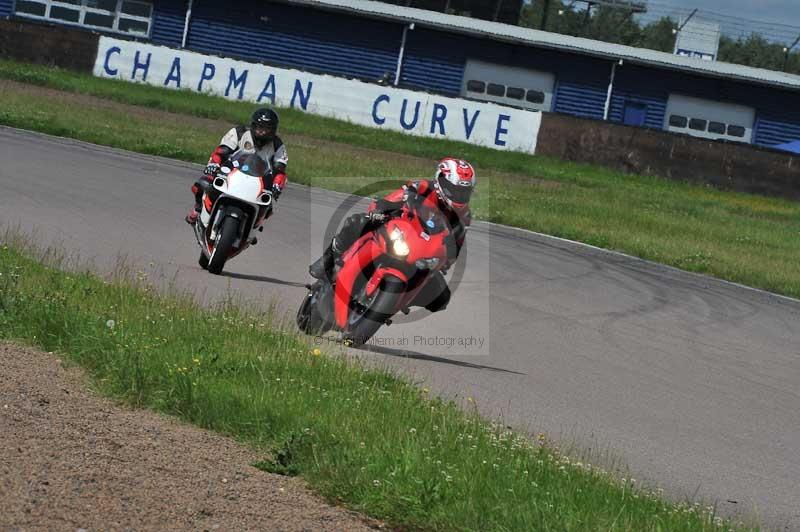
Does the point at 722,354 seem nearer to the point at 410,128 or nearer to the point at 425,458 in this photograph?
the point at 425,458

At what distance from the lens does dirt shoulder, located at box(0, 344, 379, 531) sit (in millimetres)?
4754

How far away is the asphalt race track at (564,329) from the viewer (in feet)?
25.5

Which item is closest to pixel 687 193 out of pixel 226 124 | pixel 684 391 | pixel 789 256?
pixel 789 256

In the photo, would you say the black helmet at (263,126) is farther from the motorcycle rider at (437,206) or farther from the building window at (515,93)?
the building window at (515,93)

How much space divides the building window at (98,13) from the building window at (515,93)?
41.3 feet

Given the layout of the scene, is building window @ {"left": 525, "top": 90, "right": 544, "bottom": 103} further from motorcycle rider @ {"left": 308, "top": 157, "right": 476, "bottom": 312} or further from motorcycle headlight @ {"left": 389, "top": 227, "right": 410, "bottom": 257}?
motorcycle headlight @ {"left": 389, "top": 227, "right": 410, "bottom": 257}

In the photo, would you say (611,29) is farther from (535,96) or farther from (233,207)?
(233,207)

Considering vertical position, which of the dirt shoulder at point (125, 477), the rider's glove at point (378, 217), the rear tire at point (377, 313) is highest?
the rider's glove at point (378, 217)

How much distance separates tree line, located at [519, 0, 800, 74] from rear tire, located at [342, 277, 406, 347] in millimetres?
96280

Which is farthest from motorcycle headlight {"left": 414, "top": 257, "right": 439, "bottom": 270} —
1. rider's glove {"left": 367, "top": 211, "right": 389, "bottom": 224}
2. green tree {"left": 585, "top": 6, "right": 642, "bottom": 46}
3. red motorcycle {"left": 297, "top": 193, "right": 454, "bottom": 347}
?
green tree {"left": 585, "top": 6, "right": 642, "bottom": 46}

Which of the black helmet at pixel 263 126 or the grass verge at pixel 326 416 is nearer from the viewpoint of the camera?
the grass verge at pixel 326 416

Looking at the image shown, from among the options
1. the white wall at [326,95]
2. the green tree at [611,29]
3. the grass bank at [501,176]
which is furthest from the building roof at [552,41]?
the green tree at [611,29]

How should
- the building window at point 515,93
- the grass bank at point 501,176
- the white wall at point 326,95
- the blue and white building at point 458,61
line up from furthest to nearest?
the building window at point 515,93 → the blue and white building at point 458,61 → the white wall at point 326,95 → the grass bank at point 501,176

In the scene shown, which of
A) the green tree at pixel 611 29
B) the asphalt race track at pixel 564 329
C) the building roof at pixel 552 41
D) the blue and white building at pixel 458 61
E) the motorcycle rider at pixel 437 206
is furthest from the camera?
the green tree at pixel 611 29
